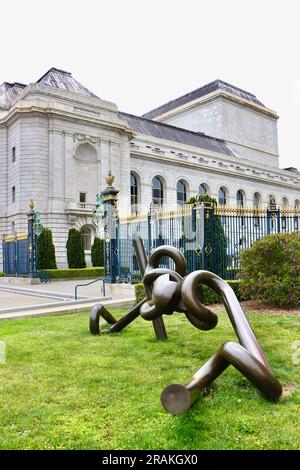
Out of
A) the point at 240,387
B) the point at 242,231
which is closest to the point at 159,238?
the point at 242,231

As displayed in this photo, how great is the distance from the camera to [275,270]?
384 inches

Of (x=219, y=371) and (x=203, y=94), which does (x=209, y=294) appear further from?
(x=203, y=94)

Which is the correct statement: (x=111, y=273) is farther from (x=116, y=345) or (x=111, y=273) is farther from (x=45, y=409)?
(x=45, y=409)

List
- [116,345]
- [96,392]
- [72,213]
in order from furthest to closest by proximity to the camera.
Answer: [72,213] < [116,345] < [96,392]

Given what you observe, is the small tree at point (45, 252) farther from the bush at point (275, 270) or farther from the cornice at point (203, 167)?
the bush at point (275, 270)

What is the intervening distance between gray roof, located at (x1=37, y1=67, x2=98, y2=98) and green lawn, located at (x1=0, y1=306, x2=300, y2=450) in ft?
126

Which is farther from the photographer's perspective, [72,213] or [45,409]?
[72,213]

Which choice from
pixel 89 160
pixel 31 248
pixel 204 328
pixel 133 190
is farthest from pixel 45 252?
pixel 204 328

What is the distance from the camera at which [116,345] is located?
609 cm

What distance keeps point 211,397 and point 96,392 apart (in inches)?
45.3

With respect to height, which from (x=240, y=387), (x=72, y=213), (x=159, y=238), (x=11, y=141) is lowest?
(x=240, y=387)

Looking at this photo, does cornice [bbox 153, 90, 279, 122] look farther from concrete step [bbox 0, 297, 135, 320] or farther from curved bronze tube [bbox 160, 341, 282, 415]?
curved bronze tube [bbox 160, 341, 282, 415]

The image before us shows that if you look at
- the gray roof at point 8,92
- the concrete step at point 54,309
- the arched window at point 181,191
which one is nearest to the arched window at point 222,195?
the arched window at point 181,191

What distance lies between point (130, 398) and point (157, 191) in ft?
144
